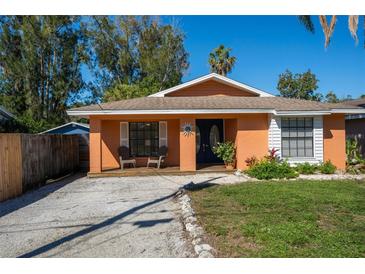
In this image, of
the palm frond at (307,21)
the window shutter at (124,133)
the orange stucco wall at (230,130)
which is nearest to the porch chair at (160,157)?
the window shutter at (124,133)

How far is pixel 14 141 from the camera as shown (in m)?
8.51

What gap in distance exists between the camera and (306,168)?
1157 cm

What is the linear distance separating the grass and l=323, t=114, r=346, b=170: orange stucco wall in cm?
379

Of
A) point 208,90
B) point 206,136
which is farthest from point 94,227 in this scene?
point 208,90

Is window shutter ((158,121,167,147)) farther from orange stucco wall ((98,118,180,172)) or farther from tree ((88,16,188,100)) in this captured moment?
tree ((88,16,188,100))

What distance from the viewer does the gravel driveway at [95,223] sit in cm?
436

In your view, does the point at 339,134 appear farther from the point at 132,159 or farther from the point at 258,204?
the point at 132,159

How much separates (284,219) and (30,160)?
7.93 m

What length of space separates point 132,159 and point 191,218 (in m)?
8.21

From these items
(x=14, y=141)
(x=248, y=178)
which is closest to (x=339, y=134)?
(x=248, y=178)

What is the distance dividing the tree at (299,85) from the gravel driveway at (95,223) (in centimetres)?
2451

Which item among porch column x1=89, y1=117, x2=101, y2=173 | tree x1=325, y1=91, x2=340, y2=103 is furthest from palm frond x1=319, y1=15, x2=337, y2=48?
tree x1=325, y1=91, x2=340, y2=103

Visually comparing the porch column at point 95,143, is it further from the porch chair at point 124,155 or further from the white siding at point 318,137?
the white siding at point 318,137

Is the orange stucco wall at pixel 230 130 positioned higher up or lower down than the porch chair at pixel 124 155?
higher up
